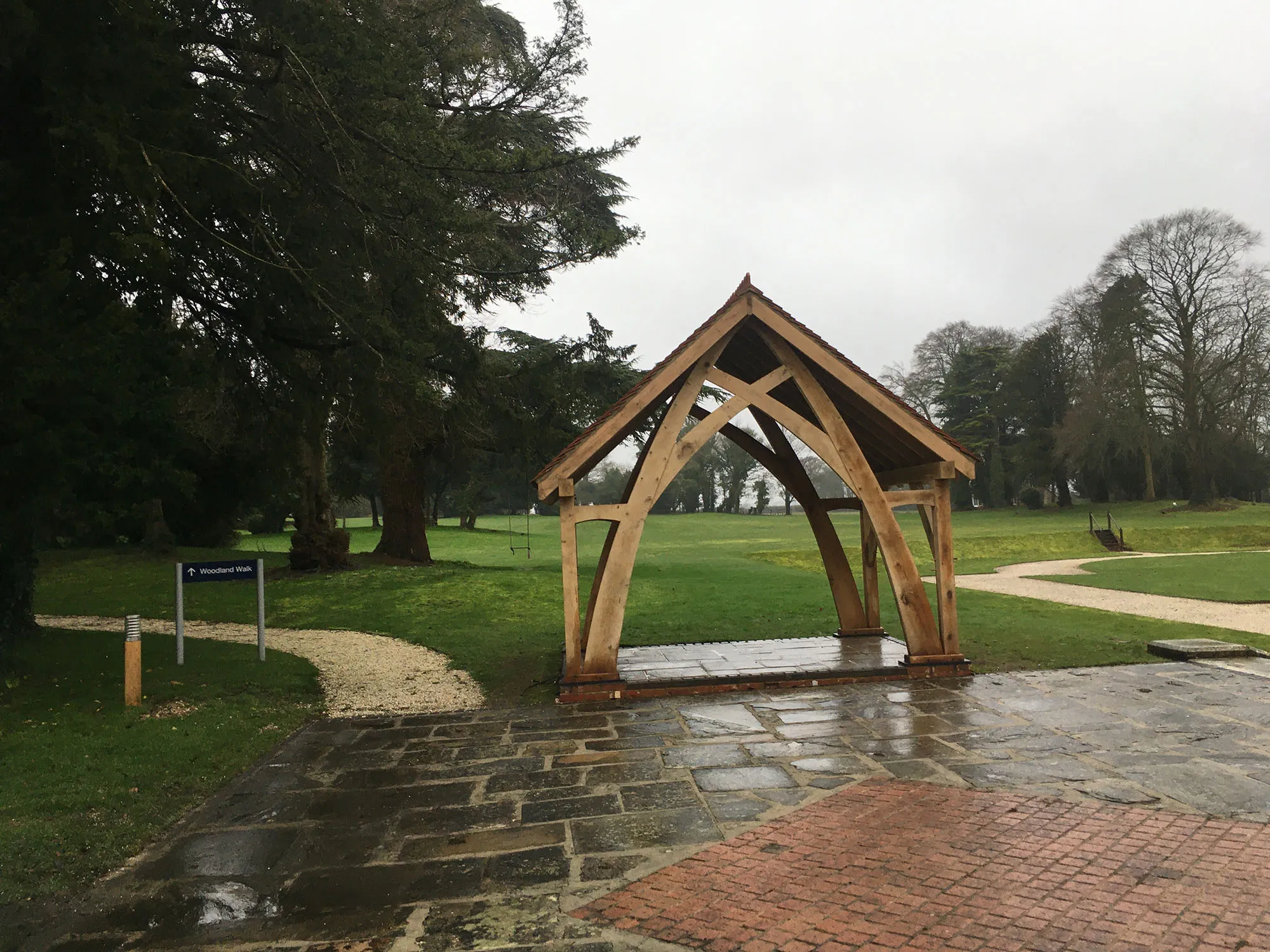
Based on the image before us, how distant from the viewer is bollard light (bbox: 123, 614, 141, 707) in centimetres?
822

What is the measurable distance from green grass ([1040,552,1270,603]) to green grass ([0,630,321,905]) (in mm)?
17140

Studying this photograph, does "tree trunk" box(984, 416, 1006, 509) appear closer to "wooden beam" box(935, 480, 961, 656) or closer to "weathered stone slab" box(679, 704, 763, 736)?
"wooden beam" box(935, 480, 961, 656)

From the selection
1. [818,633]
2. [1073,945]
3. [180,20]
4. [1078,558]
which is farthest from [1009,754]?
[1078,558]

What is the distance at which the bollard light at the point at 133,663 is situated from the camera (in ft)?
27.0

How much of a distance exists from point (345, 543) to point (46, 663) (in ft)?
38.1

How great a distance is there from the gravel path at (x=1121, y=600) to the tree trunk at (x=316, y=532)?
16.6m

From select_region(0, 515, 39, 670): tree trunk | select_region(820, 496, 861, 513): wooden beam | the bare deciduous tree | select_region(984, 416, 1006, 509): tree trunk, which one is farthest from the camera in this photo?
select_region(984, 416, 1006, 509): tree trunk

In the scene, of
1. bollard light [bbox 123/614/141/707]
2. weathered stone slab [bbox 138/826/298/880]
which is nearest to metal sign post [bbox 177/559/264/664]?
bollard light [bbox 123/614/141/707]

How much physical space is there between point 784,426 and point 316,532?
16.1 metres

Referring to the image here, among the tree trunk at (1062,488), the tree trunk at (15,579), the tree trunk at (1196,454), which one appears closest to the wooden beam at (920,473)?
the tree trunk at (15,579)

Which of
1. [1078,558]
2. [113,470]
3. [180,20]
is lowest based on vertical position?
[1078,558]

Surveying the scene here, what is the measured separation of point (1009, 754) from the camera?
5.85 metres

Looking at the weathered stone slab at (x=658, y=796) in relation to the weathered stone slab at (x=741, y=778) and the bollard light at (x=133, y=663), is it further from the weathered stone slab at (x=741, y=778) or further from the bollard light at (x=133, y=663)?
the bollard light at (x=133, y=663)

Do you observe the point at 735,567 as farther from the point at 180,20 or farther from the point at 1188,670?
the point at 180,20
